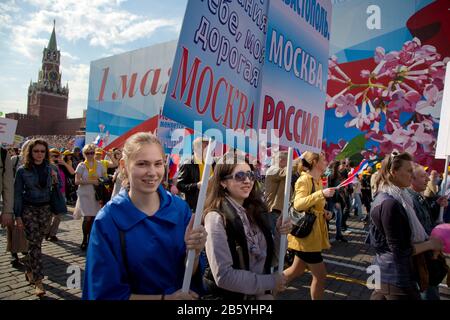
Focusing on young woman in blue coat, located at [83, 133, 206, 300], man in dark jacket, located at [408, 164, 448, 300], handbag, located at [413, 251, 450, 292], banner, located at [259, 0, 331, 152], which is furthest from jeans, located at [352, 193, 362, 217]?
young woman in blue coat, located at [83, 133, 206, 300]

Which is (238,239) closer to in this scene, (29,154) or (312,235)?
(312,235)

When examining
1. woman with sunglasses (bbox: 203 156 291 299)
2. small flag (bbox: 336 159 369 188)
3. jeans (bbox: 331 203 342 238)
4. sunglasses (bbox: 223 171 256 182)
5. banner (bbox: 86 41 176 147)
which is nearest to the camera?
woman with sunglasses (bbox: 203 156 291 299)

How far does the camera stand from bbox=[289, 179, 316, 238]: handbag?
3.38m

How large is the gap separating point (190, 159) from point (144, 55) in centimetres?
1327

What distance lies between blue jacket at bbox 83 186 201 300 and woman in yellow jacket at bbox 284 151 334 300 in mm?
2041

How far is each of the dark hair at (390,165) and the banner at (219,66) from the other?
1.38 metres

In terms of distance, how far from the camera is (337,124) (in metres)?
10.6

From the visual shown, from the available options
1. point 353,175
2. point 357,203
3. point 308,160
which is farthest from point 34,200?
point 357,203

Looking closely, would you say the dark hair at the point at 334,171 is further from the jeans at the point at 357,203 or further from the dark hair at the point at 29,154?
the dark hair at the point at 29,154

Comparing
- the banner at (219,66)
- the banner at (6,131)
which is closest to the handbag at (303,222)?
the banner at (219,66)

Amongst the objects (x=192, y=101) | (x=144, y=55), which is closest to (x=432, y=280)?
(x=192, y=101)

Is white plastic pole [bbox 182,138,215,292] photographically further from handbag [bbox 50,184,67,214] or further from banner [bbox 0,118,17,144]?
banner [bbox 0,118,17,144]

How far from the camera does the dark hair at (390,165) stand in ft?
8.82
